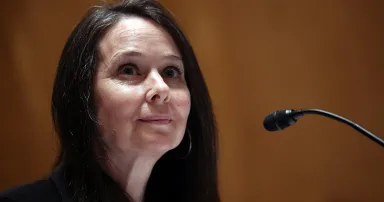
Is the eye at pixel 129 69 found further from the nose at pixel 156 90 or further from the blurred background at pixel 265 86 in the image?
the blurred background at pixel 265 86

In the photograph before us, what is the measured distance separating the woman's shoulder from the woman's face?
13 cm

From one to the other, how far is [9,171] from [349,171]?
1106mm

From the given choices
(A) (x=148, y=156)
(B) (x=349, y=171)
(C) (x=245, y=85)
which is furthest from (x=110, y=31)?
(B) (x=349, y=171)

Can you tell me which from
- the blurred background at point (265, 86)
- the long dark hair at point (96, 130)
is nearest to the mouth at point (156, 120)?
the long dark hair at point (96, 130)

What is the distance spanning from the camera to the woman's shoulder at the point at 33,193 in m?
0.67

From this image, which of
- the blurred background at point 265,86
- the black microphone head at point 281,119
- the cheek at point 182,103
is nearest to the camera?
the black microphone head at point 281,119

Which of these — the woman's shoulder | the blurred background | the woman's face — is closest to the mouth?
the woman's face

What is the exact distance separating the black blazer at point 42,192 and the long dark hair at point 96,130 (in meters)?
0.02

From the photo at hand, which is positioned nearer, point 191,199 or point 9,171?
point 191,199

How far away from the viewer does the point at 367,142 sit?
1238 mm

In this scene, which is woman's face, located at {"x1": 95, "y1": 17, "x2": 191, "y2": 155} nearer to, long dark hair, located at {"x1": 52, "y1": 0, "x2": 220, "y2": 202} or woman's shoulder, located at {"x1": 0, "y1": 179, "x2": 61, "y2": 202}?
long dark hair, located at {"x1": 52, "y1": 0, "x2": 220, "y2": 202}

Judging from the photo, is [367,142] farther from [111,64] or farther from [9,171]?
[9,171]

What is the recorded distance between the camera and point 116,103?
715mm

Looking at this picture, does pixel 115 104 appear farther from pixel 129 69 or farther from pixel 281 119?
pixel 281 119
